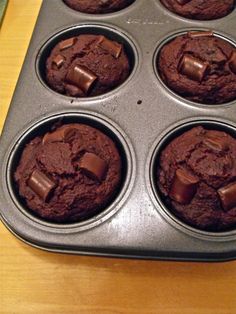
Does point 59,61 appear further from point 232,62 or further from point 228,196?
point 228,196

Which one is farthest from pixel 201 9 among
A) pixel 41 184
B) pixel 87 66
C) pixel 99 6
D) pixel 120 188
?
pixel 41 184

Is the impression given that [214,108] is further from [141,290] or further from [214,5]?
[141,290]

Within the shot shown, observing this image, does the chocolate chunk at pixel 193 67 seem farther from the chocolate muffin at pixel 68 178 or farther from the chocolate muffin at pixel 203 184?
the chocolate muffin at pixel 68 178

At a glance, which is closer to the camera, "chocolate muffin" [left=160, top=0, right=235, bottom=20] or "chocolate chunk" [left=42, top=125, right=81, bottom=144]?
"chocolate chunk" [left=42, top=125, right=81, bottom=144]

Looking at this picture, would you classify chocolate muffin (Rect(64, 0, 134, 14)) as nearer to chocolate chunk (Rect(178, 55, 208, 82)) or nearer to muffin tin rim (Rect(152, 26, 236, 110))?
muffin tin rim (Rect(152, 26, 236, 110))

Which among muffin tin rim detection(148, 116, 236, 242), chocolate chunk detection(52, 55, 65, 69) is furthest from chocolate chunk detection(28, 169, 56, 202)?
chocolate chunk detection(52, 55, 65, 69)

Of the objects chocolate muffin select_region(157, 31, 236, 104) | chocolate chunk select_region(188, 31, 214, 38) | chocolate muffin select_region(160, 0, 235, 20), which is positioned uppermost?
chocolate muffin select_region(160, 0, 235, 20)

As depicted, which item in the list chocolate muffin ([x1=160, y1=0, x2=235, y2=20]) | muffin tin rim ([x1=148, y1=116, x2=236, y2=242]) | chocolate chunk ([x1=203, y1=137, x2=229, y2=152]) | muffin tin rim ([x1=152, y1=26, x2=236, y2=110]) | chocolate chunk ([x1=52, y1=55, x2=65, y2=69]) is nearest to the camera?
muffin tin rim ([x1=148, y1=116, x2=236, y2=242])
